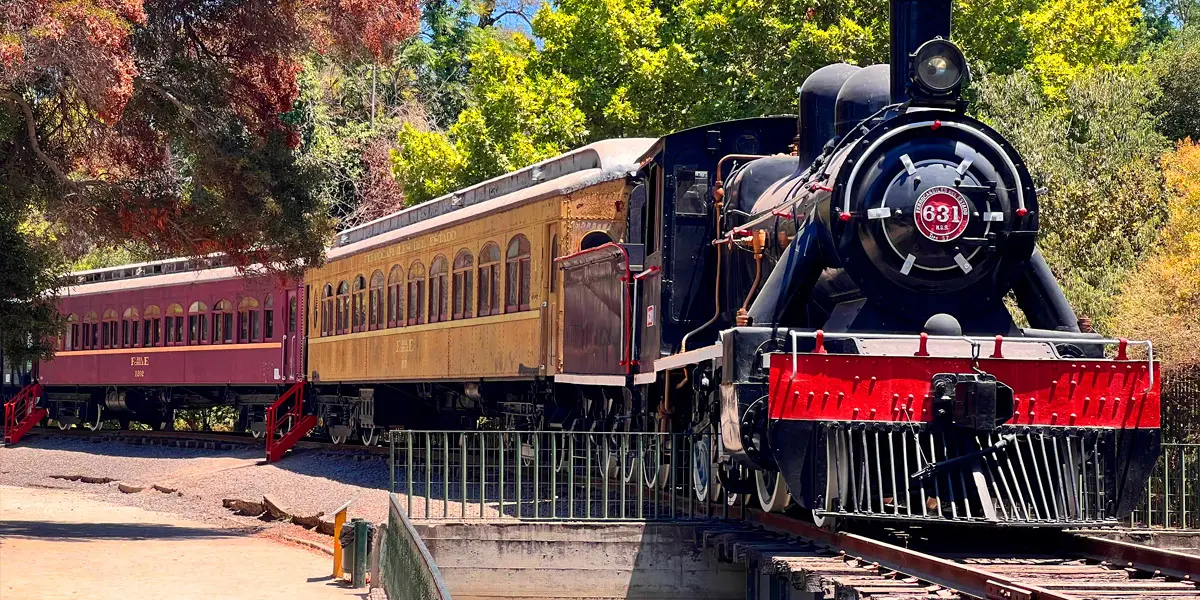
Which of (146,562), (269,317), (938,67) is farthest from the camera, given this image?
(269,317)

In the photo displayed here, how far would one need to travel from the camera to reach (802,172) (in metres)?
11.6

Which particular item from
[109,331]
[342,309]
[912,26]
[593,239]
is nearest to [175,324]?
[109,331]

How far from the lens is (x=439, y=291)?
20562 millimetres

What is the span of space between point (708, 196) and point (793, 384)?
3622 mm

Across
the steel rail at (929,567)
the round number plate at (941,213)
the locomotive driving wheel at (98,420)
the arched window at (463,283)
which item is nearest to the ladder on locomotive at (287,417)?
the arched window at (463,283)

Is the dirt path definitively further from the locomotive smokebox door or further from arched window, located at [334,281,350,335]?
arched window, located at [334,281,350,335]

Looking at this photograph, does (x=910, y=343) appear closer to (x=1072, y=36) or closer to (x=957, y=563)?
(x=957, y=563)

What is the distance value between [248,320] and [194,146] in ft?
38.8

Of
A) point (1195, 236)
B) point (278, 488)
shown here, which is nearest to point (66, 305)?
point (278, 488)

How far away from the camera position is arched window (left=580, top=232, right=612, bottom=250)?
16031mm

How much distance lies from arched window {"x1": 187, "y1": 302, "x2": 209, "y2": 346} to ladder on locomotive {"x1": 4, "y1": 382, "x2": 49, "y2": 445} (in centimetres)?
617

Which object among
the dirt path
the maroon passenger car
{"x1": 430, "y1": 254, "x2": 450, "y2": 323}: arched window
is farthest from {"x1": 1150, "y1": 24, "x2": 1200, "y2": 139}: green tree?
the dirt path

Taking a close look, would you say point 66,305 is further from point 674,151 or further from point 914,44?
point 914,44

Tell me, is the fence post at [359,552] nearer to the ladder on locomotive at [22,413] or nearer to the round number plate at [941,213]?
the round number plate at [941,213]
